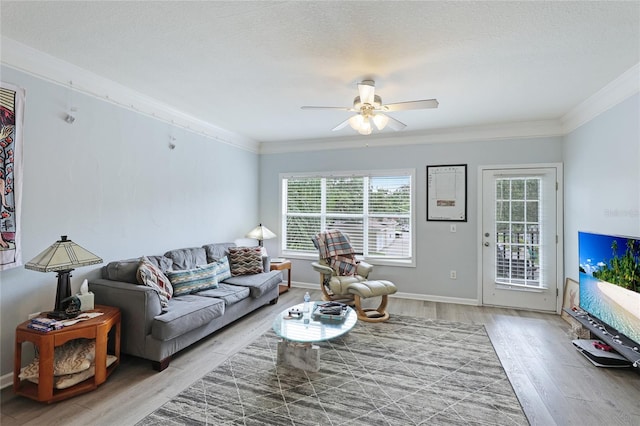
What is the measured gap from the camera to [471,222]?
439 cm

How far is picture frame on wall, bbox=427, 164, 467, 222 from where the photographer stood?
444 cm

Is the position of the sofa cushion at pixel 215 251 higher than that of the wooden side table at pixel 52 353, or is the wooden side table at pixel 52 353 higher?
the sofa cushion at pixel 215 251

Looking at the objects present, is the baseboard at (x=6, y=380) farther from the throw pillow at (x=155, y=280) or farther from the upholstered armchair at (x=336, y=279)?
the upholstered armchair at (x=336, y=279)

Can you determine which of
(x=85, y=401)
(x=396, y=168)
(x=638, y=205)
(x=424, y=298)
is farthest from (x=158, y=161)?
(x=638, y=205)

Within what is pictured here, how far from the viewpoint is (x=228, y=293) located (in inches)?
130

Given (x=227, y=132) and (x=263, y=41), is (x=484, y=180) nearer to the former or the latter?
(x=263, y=41)

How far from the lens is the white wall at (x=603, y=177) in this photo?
2680mm

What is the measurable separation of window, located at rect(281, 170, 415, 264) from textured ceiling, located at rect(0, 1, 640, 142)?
1718 millimetres

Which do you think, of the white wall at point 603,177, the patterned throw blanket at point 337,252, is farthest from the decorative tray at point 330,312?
the white wall at point 603,177

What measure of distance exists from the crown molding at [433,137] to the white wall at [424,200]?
0.24 ft

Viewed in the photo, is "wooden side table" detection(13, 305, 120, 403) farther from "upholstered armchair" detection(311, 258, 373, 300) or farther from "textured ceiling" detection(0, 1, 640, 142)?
"upholstered armchair" detection(311, 258, 373, 300)

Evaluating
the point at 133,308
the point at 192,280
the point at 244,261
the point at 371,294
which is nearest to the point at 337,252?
the point at 371,294

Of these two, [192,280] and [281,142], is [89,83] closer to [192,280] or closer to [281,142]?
[192,280]

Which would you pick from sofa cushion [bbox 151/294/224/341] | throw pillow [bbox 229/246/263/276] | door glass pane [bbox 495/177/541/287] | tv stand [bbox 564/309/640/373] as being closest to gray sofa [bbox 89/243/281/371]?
sofa cushion [bbox 151/294/224/341]
